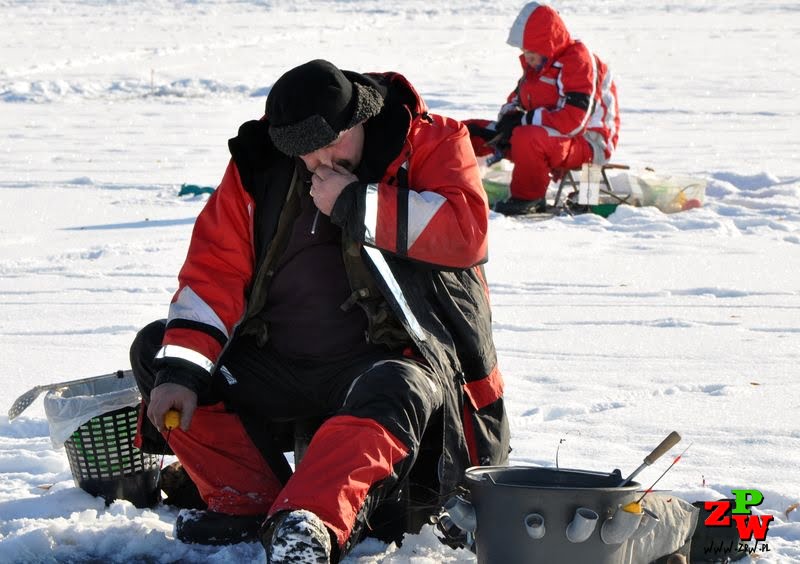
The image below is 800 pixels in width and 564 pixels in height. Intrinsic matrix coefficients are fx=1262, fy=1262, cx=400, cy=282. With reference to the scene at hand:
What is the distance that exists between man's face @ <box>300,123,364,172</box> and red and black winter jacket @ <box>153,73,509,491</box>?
34 millimetres

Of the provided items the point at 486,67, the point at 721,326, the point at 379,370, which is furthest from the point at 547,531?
the point at 486,67

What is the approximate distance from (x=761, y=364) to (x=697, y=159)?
6068mm

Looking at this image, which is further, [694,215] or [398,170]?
[694,215]

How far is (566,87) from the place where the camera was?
8.17 meters

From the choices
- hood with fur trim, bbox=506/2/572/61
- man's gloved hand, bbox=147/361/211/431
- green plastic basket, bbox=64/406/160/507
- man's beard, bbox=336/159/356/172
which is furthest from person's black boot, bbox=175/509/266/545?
hood with fur trim, bbox=506/2/572/61

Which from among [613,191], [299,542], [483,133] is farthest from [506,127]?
[299,542]

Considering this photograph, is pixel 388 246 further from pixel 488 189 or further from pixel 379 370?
pixel 488 189

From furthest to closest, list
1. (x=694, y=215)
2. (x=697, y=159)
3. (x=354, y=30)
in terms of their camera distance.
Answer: (x=354, y=30) < (x=697, y=159) < (x=694, y=215)

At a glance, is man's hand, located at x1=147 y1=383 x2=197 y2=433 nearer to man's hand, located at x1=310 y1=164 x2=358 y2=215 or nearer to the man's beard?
man's hand, located at x1=310 y1=164 x2=358 y2=215

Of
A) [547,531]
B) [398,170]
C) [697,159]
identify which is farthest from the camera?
[697,159]

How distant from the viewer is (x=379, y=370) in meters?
2.89

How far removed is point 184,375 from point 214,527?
37 centimetres

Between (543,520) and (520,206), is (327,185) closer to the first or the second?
(543,520)

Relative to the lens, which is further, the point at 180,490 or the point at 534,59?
the point at 534,59
